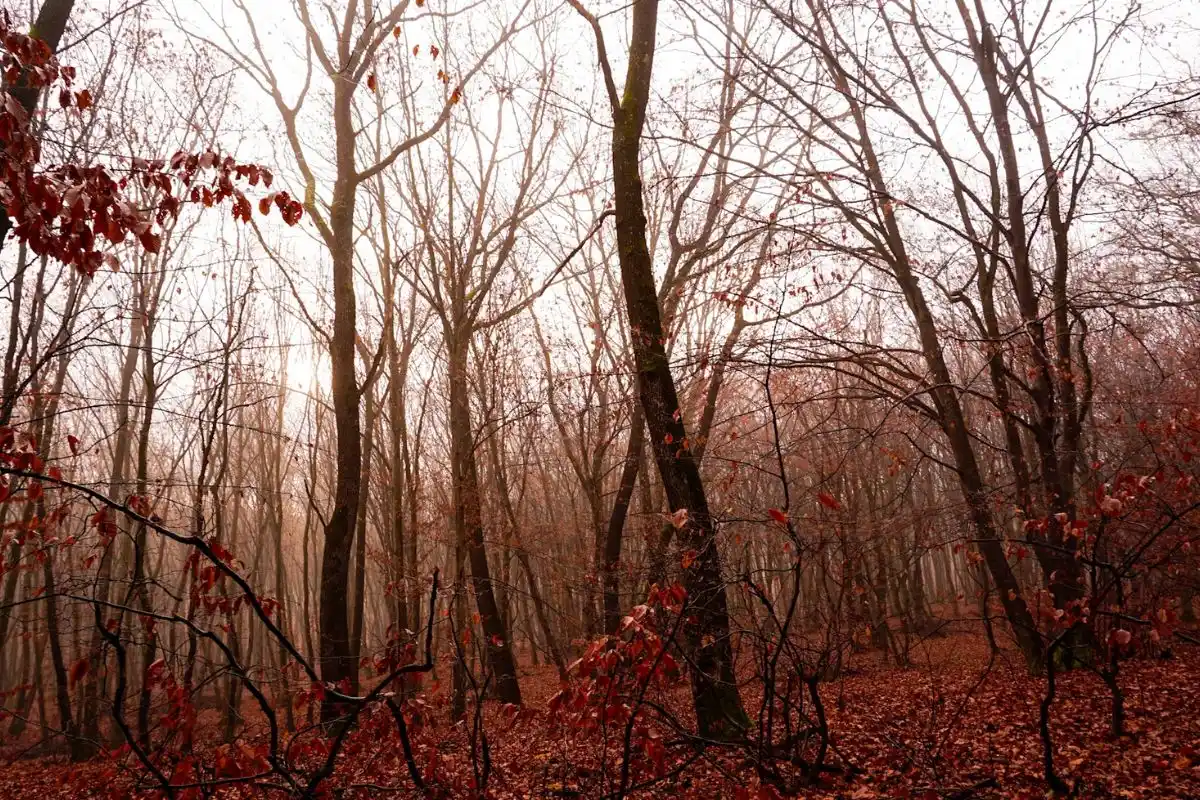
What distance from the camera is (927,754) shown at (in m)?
4.21

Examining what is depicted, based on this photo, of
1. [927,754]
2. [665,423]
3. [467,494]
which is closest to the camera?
[927,754]

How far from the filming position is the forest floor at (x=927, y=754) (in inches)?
158

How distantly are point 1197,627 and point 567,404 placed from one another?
41.4ft

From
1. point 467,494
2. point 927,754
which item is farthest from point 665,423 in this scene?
point 467,494

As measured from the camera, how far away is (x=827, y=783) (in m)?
4.31

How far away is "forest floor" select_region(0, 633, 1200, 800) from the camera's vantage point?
4.02 m

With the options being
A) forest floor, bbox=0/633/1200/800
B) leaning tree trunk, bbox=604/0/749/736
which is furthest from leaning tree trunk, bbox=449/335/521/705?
leaning tree trunk, bbox=604/0/749/736

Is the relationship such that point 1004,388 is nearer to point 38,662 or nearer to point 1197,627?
point 1197,627

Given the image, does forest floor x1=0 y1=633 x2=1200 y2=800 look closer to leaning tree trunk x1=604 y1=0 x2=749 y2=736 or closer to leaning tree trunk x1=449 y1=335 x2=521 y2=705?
leaning tree trunk x1=604 y1=0 x2=749 y2=736

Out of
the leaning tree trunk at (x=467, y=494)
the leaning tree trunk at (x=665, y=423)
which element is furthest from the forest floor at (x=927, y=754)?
the leaning tree trunk at (x=467, y=494)

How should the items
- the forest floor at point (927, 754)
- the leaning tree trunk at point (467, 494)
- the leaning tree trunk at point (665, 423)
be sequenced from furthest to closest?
the leaning tree trunk at point (467, 494) → the leaning tree trunk at point (665, 423) → the forest floor at point (927, 754)

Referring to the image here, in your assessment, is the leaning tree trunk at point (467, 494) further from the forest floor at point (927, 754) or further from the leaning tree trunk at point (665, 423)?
the leaning tree trunk at point (665, 423)

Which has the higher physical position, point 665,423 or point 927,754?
point 665,423

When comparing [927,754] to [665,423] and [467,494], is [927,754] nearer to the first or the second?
[665,423]
